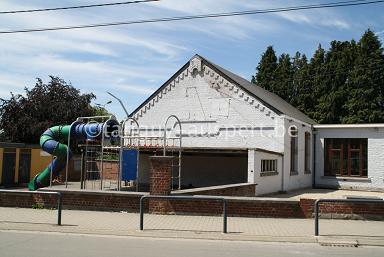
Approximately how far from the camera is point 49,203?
15.1m

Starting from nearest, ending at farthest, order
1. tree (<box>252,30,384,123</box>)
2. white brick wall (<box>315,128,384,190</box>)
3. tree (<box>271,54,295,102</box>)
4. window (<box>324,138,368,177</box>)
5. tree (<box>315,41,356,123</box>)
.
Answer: white brick wall (<box>315,128,384,190</box>), window (<box>324,138,368,177</box>), tree (<box>252,30,384,123</box>), tree (<box>315,41,356,123</box>), tree (<box>271,54,295,102</box>)

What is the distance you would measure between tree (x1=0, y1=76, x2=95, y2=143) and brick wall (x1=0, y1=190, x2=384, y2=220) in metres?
23.3

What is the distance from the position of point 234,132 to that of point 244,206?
42.5ft

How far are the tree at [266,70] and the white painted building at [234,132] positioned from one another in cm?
2096

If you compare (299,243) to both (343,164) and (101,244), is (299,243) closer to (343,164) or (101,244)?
(101,244)

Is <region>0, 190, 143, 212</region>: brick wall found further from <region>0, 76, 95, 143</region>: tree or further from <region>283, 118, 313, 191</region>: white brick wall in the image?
<region>0, 76, 95, 143</region>: tree

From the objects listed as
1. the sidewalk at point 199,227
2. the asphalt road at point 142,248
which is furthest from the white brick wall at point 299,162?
the asphalt road at point 142,248

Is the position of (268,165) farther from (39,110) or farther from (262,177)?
(39,110)

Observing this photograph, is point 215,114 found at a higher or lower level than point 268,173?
higher

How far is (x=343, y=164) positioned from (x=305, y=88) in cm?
1923

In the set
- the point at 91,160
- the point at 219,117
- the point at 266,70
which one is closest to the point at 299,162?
the point at 219,117

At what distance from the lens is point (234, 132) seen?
1041 inches

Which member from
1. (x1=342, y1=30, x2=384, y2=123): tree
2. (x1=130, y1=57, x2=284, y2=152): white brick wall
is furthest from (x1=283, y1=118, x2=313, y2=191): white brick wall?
(x1=342, y1=30, x2=384, y2=123): tree

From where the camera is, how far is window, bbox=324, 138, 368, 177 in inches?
1160
